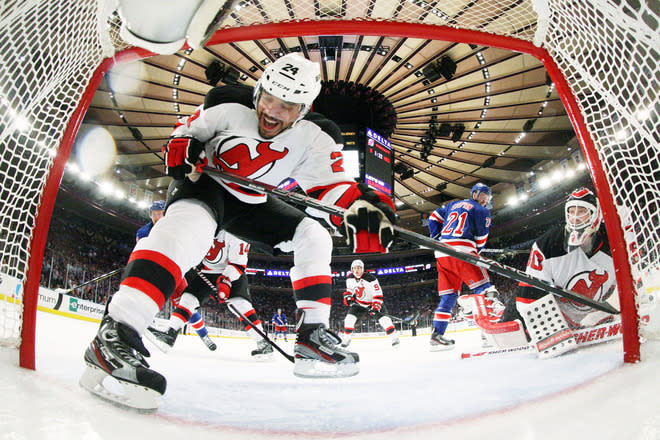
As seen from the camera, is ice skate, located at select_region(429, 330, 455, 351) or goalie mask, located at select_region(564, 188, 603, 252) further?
ice skate, located at select_region(429, 330, 455, 351)

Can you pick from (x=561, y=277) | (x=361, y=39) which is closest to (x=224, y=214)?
(x=561, y=277)

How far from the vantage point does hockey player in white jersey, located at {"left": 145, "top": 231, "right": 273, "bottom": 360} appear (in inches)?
142

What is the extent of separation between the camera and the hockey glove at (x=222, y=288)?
3734 mm

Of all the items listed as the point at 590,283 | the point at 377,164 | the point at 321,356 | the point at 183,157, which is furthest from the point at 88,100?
the point at 377,164

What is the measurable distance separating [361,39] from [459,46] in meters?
1.76

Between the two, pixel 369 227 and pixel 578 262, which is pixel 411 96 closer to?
pixel 578 262

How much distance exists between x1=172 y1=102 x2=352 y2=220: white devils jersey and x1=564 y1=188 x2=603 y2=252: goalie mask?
4.83 ft

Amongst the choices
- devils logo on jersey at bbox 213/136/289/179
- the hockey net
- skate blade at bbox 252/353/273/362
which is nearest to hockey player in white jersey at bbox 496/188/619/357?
the hockey net

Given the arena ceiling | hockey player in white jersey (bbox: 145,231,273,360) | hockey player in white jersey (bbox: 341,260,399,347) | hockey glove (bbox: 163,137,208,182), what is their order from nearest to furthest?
1. hockey glove (bbox: 163,137,208,182)
2. hockey player in white jersey (bbox: 145,231,273,360)
3. hockey player in white jersey (bbox: 341,260,399,347)
4. the arena ceiling

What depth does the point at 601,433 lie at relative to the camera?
702 mm

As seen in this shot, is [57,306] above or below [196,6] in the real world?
below

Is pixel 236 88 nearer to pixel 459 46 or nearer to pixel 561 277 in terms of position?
pixel 561 277

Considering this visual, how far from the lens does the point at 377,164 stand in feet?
24.2

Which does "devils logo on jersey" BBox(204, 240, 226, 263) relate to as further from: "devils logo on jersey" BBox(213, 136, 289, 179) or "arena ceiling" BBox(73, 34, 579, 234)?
"arena ceiling" BBox(73, 34, 579, 234)
